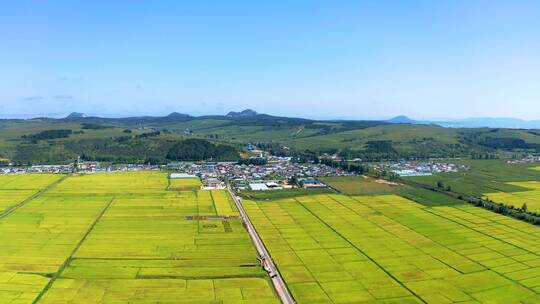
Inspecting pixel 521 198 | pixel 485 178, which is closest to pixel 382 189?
pixel 521 198

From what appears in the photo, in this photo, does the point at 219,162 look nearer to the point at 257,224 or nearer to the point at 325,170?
the point at 325,170

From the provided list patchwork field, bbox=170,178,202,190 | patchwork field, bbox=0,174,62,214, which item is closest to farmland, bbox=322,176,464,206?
patchwork field, bbox=170,178,202,190

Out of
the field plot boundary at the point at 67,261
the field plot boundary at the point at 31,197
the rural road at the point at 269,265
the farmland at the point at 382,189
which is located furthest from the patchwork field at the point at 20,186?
the farmland at the point at 382,189

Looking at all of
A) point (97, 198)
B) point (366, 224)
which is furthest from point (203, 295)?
point (97, 198)

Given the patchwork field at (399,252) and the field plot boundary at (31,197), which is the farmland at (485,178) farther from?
the field plot boundary at (31,197)

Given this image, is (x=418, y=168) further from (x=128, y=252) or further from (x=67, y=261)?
(x=67, y=261)

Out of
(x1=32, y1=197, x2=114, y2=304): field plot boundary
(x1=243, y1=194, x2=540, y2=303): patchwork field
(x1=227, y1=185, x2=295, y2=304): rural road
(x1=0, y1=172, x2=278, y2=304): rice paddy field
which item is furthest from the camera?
(x1=243, y1=194, x2=540, y2=303): patchwork field

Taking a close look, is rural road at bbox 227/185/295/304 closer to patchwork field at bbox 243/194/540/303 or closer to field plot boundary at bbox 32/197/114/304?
patchwork field at bbox 243/194/540/303
